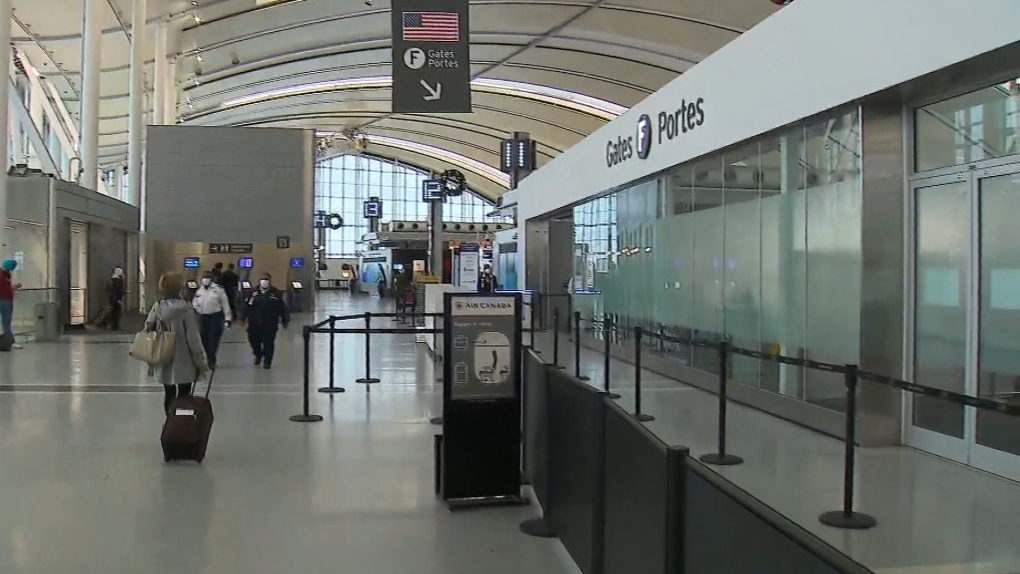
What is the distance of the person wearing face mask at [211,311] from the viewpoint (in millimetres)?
12422

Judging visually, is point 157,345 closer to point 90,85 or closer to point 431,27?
point 431,27

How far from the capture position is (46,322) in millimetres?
17438

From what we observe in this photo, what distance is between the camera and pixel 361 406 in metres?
9.54

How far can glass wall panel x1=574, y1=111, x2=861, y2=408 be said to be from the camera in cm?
838

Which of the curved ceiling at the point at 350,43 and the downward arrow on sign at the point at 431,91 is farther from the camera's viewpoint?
the curved ceiling at the point at 350,43

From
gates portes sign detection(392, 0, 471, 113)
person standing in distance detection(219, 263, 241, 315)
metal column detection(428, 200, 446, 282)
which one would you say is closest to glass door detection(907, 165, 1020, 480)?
gates portes sign detection(392, 0, 471, 113)

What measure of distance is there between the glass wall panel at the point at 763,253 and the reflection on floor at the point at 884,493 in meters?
0.97

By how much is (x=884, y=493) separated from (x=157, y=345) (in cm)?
591

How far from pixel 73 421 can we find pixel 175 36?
28.7 meters

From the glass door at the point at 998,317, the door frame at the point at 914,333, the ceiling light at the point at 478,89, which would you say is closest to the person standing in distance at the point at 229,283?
the door frame at the point at 914,333

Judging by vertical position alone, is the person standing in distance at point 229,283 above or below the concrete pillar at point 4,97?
Answer: below

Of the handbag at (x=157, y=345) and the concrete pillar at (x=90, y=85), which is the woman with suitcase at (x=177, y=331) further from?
the concrete pillar at (x=90, y=85)

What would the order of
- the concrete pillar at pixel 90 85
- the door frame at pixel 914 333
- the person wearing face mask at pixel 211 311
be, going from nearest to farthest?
1. the door frame at pixel 914 333
2. the person wearing face mask at pixel 211 311
3. the concrete pillar at pixel 90 85

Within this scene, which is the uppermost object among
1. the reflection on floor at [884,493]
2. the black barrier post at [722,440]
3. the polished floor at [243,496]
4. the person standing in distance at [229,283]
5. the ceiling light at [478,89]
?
the ceiling light at [478,89]
